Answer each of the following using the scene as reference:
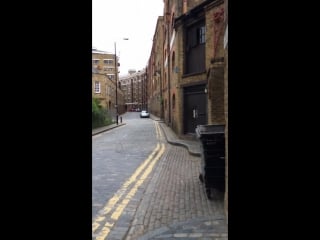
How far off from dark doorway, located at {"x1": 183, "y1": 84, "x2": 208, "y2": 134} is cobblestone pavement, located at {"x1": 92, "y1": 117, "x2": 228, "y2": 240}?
7815 mm

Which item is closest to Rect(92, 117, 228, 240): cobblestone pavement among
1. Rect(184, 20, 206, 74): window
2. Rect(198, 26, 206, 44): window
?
Rect(184, 20, 206, 74): window

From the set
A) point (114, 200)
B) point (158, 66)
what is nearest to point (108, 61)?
point (158, 66)

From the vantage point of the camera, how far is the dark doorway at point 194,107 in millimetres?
16234

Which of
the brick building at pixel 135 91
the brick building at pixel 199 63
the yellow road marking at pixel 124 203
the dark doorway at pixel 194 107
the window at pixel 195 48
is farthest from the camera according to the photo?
the brick building at pixel 135 91

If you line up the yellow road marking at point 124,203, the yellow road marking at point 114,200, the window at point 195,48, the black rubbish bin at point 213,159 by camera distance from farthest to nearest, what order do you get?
the window at point 195,48 < the black rubbish bin at point 213,159 < the yellow road marking at point 114,200 < the yellow road marking at point 124,203

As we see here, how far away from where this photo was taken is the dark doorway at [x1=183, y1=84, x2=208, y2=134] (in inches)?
639

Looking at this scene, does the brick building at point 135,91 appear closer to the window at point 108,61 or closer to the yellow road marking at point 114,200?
the window at point 108,61

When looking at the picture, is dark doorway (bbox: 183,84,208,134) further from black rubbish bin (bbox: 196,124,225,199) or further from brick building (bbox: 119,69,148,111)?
brick building (bbox: 119,69,148,111)

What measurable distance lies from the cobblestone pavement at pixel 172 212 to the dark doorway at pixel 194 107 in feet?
25.6

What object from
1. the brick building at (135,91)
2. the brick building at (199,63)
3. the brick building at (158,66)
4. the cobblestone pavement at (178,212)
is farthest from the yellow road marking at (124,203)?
the brick building at (135,91)
